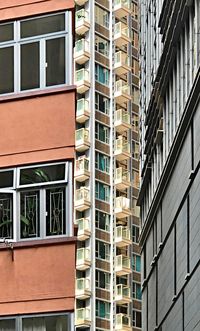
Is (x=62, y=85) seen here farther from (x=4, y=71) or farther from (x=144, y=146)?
(x=144, y=146)

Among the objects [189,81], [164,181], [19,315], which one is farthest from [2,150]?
[164,181]

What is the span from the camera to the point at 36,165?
19.3 metres

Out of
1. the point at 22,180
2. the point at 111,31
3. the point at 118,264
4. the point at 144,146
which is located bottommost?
the point at 22,180

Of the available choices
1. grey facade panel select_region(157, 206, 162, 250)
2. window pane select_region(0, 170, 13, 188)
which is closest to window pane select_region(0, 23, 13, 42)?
window pane select_region(0, 170, 13, 188)

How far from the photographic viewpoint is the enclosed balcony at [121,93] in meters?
87.5

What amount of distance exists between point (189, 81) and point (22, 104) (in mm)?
6874

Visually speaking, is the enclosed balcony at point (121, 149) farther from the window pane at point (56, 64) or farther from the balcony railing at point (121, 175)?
the window pane at point (56, 64)

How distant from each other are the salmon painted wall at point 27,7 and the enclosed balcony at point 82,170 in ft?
200

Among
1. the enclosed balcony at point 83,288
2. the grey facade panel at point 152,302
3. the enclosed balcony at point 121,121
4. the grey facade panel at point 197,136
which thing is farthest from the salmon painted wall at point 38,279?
the enclosed balcony at point 121,121

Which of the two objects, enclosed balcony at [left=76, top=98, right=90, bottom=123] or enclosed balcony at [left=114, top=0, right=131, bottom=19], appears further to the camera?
enclosed balcony at [left=114, top=0, right=131, bottom=19]

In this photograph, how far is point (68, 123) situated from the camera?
63.1 feet

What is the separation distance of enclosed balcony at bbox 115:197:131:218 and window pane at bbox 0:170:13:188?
65135mm

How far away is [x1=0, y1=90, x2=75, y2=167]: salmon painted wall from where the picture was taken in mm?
19188

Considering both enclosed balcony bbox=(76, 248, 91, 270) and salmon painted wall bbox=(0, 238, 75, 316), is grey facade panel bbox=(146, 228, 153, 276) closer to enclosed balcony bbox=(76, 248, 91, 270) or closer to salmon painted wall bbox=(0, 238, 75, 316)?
salmon painted wall bbox=(0, 238, 75, 316)
